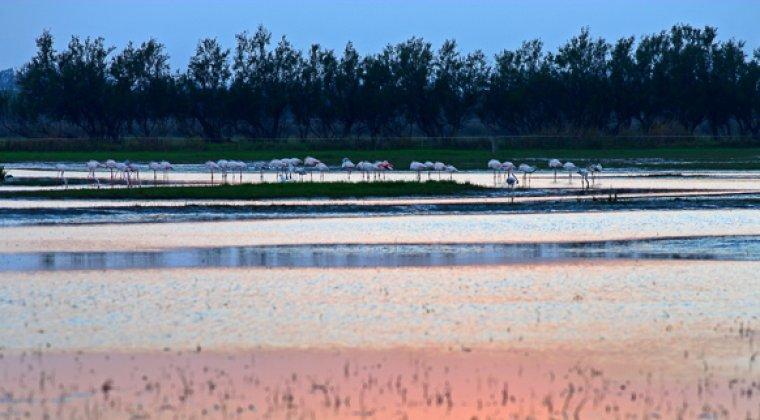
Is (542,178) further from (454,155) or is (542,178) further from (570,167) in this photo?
(454,155)

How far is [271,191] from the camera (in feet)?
135

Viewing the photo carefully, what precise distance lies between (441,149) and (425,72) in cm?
2022

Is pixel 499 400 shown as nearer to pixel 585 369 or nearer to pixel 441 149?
pixel 585 369

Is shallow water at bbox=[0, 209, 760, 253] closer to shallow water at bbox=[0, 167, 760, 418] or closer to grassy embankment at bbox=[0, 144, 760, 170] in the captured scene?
shallow water at bbox=[0, 167, 760, 418]

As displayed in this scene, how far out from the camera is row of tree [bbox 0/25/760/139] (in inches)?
3725

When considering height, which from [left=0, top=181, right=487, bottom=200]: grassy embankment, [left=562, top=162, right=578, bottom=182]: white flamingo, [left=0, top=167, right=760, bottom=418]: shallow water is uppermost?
[left=562, top=162, right=578, bottom=182]: white flamingo

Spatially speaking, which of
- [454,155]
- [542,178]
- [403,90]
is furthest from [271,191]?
[403,90]

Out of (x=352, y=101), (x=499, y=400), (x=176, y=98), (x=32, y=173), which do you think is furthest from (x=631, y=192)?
(x=176, y=98)

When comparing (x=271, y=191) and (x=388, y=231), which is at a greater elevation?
(x=271, y=191)

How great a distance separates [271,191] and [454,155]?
106ft

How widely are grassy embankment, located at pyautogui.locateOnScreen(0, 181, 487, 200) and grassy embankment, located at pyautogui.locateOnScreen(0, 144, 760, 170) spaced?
2075 cm

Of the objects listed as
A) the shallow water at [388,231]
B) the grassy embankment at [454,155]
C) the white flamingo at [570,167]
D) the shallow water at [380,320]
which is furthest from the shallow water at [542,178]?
the shallow water at [380,320]

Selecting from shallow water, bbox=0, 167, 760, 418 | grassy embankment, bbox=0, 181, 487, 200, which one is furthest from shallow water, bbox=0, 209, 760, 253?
grassy embankment, bbox=0, 181, 487, 200

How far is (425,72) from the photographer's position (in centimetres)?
9775
